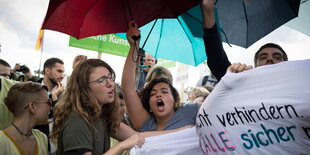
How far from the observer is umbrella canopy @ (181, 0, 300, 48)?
2.18 m

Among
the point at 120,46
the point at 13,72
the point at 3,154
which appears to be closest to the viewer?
the point at 3,154

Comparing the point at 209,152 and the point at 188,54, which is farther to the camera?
the point at 188,54

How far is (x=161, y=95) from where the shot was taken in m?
2.47

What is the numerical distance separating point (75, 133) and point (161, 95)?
109cm

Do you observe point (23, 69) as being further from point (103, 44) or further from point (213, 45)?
point (213, 45)

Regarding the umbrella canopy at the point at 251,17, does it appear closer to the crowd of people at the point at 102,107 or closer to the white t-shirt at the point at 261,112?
the crowd of people at the point at 102,107

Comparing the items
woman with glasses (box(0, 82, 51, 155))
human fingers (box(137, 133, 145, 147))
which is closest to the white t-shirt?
human fingers (box(137, 133, 145, 147))

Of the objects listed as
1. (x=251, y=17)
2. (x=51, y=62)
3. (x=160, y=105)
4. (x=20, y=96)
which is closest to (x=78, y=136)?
(x=160, y=105)

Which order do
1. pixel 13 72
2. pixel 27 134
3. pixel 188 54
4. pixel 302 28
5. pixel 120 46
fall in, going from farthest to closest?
A: pixel 120 46
pixel 13 72
pixel 188 54
pixel 27 134
pixel 302 28

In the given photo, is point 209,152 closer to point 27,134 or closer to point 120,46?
point 27,134

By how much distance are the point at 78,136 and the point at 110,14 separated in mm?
1324

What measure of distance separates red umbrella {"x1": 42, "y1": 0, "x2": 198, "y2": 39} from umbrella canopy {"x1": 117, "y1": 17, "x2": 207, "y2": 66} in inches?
15.4

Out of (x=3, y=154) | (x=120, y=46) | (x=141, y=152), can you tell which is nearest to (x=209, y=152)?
(x=141, y=152)

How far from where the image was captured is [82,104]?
1.85 meters
